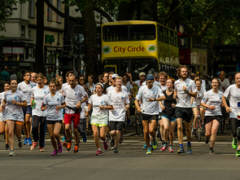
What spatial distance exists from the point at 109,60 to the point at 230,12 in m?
12.5

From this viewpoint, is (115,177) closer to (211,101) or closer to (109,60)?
(211,101)

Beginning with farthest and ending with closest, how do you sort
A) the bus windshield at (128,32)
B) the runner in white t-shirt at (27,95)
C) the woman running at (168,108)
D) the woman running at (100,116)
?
the bus windshield at (128,32)
the runner in white t-shirt at (27,95)
the woman running at (168,108)
the woman running at (100,116)

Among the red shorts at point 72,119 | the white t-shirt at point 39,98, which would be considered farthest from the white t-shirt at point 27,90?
the red shorts at point 72,119

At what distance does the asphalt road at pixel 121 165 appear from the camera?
11984 mm

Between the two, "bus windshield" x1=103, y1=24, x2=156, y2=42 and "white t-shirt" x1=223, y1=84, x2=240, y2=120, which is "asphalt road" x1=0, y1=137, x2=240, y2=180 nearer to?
"white t-shirt" x1=223, y1=84, x2=240, y2=120

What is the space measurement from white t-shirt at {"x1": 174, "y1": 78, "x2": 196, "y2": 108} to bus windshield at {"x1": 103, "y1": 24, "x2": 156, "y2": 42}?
45.6 ft

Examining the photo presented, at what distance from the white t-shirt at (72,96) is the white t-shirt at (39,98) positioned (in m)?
0.76

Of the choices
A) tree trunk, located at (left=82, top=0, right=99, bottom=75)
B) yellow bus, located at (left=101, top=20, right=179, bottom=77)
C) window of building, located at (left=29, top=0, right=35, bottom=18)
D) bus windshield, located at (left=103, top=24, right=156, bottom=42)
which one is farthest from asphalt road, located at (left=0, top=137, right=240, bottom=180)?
window of building, located at (left=29, top=0, right=35, bottom=18)

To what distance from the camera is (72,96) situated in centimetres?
1670

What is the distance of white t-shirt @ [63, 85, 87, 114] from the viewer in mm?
16672

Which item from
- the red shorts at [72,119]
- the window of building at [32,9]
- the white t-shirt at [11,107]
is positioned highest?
the window of building at [32,9]

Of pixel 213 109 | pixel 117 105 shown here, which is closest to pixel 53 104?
pixel 117 105

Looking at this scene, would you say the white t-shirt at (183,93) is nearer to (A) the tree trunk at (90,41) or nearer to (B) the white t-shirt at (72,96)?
(B) the white t-shirt at (72,96)

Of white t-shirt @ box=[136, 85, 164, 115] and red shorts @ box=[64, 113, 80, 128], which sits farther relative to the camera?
red shorts @ box=[64, 113, 80, 128]
